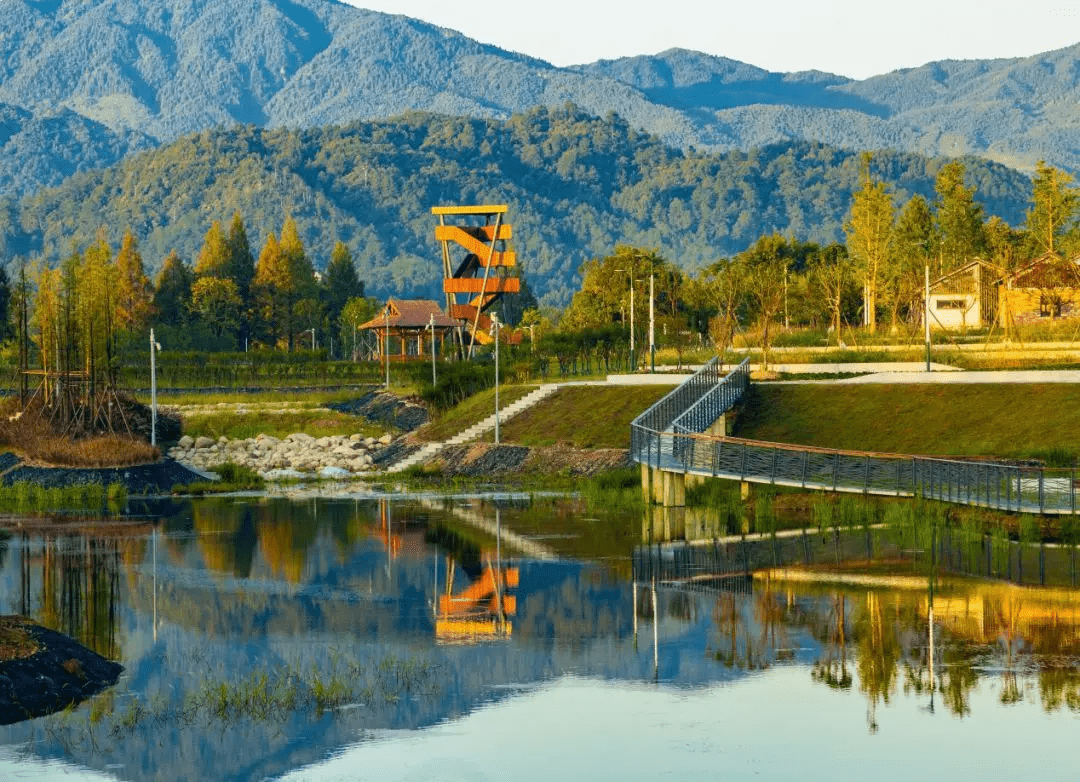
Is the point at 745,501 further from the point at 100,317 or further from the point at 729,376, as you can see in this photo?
the point at 100,317

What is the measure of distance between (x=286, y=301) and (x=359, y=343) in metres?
16.7

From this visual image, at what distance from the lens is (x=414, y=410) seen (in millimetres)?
83062

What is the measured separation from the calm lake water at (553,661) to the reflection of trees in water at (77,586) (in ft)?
0.36

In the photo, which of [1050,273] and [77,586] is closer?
[77,586]

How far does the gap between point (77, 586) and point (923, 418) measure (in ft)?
96.2

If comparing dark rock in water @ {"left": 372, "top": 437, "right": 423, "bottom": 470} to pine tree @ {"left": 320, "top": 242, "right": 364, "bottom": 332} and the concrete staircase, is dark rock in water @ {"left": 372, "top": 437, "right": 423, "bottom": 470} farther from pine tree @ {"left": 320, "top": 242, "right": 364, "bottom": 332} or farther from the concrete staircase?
pine tree @ {"left": 320, "top": 242, "right": 364, "bottom": 332}

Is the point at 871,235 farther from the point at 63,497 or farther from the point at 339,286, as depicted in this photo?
the point at 339,286

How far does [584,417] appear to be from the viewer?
2386 inches

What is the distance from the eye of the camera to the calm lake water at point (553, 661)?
736 inches

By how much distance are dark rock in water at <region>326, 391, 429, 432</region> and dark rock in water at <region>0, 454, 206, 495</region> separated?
25.0 meters

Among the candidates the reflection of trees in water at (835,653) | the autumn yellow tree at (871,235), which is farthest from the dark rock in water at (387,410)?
the reflection of trees in water at (835,653)

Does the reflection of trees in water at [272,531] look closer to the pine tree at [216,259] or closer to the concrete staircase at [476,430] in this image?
the concrete staircase at [476,430]

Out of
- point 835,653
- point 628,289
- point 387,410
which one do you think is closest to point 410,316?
point 628,289

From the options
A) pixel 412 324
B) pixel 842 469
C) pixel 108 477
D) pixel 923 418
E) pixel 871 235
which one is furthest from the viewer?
pixel 412 324
